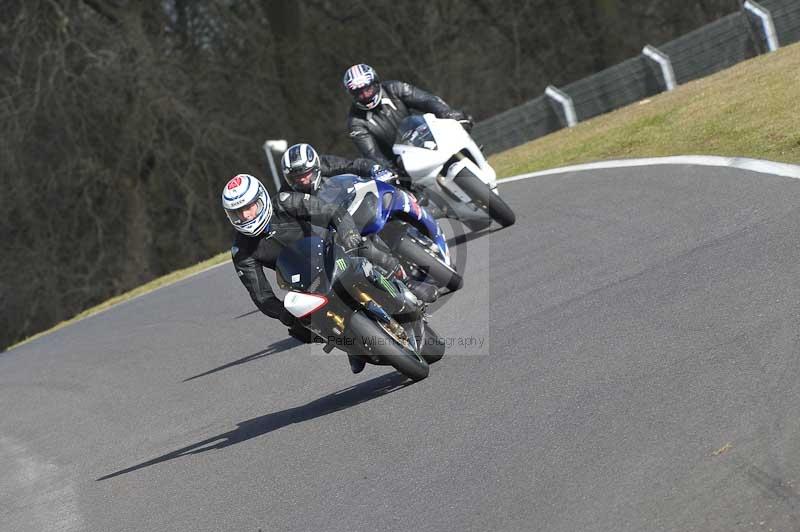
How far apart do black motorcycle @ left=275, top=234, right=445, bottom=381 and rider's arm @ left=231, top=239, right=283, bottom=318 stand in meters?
0.24

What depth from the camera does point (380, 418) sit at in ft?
25.6

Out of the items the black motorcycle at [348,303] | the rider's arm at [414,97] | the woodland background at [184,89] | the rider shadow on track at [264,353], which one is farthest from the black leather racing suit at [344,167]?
the woodland background at [184,89]

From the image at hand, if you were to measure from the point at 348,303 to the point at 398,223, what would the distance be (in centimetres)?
225

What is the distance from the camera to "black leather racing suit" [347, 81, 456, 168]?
499 inches

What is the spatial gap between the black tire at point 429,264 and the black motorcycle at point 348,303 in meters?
1.56

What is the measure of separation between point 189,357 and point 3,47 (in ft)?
63.1

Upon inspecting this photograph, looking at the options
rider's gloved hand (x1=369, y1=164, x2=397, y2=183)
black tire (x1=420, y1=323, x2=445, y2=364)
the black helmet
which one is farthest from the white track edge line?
the black helmet

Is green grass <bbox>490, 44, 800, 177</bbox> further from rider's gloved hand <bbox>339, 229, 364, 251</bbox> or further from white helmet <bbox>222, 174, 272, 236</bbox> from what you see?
white helmet <bbox>222, 174, 272, 236</bbox>

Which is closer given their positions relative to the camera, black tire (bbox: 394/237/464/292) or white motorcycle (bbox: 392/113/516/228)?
black tire (bbox: 394/237/464/292)

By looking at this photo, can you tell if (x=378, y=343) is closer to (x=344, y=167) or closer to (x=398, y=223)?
(x=398, y=223)

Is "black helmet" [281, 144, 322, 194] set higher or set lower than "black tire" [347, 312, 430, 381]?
higher

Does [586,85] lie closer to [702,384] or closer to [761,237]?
[761,237]

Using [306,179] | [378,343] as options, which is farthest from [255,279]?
[306,179]

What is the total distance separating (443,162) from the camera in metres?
12.1
